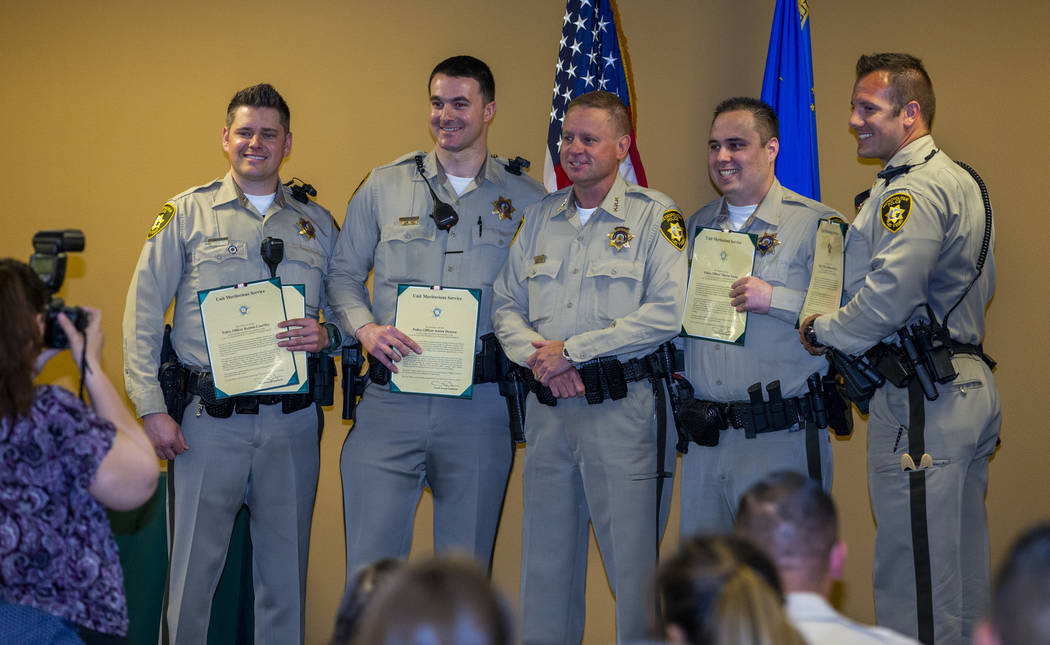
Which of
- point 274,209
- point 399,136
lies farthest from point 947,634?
point 399,136

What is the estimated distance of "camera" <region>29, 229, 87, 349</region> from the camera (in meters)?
2.45

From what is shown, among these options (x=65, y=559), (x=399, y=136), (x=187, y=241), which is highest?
(x=399, y=136)

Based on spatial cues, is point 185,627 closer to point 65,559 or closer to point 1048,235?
point 65,559

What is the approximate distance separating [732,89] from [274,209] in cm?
238

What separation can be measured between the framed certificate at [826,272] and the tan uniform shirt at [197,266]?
1.97 meters

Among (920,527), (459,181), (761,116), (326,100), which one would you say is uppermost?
(326,100)

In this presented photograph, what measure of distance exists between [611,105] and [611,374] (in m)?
1.10

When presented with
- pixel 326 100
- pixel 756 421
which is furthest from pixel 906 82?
pixel 326 100

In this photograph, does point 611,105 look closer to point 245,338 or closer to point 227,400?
point 245,338

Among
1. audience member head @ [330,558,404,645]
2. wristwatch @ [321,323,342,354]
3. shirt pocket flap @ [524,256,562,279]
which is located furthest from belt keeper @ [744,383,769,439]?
audience member head @ [330,558,404,645]

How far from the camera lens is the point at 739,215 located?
12.9 ft

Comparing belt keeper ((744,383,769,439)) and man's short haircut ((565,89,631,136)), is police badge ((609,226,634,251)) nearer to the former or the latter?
man's short haircut ((565,89,631,136))

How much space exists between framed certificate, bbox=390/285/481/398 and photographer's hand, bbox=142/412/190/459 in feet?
2.73

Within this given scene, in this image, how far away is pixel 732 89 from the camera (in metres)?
4.99
